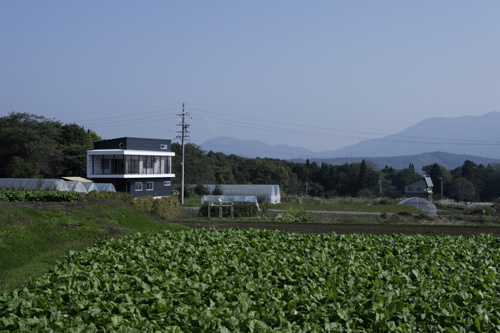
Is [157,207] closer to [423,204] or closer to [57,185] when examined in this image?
[57,185]

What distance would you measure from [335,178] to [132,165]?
41.3m

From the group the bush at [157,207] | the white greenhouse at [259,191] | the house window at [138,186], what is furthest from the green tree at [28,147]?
the bush at [157,207]

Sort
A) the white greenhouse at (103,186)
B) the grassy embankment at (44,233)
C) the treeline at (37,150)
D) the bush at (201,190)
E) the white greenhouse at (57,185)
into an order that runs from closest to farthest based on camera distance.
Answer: the grassy embankment at (44,233)
the white greenhouse at (57,185)
the white greenhouse at (103,186)
the bush at (201,190)
the treeline at (37,150)

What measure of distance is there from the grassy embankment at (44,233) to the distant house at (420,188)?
65.1 m

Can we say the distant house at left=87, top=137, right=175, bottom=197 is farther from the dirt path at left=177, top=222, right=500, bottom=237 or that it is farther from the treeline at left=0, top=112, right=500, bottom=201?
the dirt path at left=177, top=222, right=500, bottom=237

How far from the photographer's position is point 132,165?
4506cm

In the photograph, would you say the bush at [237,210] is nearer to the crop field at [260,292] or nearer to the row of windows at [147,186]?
the crop field at [260,292]

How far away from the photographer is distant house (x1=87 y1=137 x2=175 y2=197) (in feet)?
146

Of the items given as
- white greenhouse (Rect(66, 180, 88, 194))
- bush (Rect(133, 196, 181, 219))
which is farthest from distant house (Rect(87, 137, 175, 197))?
bush (Rect(133, 196, 181, 219))

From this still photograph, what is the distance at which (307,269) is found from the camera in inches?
256

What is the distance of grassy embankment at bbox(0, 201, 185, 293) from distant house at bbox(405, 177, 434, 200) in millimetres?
65088

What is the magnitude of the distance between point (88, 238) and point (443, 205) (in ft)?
140

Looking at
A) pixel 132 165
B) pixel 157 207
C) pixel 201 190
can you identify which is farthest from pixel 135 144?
pixel 157 207

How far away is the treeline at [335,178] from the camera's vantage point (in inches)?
2670
